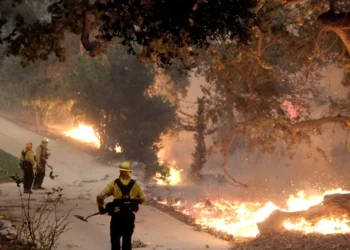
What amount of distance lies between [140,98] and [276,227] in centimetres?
1603

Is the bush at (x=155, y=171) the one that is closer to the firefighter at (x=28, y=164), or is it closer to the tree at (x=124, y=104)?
the tree at (x=124, y=104)

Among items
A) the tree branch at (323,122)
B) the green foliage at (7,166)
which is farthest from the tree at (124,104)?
the tree branch at (323,122)

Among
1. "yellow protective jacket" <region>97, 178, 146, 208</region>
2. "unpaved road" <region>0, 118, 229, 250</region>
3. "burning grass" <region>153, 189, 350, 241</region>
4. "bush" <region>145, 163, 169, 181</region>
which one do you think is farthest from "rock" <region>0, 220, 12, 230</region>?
"bush" <region>145, 163, 169, 181</region>

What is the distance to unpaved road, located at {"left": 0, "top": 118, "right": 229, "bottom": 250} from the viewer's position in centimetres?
966

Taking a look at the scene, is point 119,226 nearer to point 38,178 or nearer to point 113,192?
point 113,192

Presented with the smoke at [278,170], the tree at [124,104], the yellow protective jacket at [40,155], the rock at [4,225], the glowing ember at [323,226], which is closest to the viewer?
the rock at [4,225]

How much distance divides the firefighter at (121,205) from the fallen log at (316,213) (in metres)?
6.16

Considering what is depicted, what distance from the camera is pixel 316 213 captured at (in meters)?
12.3

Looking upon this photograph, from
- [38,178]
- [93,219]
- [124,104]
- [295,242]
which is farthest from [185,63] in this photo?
[295,242]

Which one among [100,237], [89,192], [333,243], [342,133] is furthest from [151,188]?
[342,133]

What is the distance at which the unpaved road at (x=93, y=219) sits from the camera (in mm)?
9656

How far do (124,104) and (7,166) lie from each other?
8.26m

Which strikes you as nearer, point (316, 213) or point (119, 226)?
point (119, 226)

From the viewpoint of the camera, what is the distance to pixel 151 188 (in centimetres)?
2048
